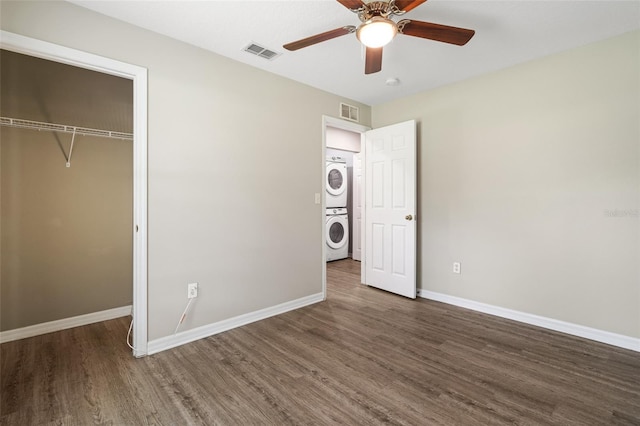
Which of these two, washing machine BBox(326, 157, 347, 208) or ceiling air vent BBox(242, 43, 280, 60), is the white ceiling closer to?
ceiling air vent BBox(242, 43, 280, 60)

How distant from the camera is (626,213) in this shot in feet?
7.44

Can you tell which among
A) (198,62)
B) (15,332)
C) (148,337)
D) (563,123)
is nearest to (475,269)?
(563,123)

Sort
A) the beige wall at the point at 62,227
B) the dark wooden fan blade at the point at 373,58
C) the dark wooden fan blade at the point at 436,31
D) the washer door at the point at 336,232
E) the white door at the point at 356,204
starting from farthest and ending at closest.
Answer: the white door at the point at 356,204
the washer door at the point at 336,232
the beige wall at the point at 62,227
the dark wooden fan blade at the point at 373,58
the dark wooden fan blade at the point at 436,31

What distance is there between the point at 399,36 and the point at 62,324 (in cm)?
373

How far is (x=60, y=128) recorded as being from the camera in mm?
2516

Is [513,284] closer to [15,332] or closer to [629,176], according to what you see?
[629,176]

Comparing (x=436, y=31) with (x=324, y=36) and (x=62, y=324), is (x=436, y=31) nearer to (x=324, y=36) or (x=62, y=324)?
(x=324, y=36)

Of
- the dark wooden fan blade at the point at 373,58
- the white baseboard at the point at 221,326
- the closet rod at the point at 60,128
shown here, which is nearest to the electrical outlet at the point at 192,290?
the white baseboard at the point at 221,326

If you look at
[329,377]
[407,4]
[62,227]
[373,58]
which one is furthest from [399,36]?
[62,227]

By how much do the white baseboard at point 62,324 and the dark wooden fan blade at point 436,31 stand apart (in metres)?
3.39

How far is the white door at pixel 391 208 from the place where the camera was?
11.2 feet

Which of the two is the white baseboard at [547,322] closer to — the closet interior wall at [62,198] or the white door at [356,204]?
the white door at [356,204]

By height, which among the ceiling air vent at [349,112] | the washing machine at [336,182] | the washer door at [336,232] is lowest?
the washer door at [336,232]

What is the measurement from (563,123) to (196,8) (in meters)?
3.06
